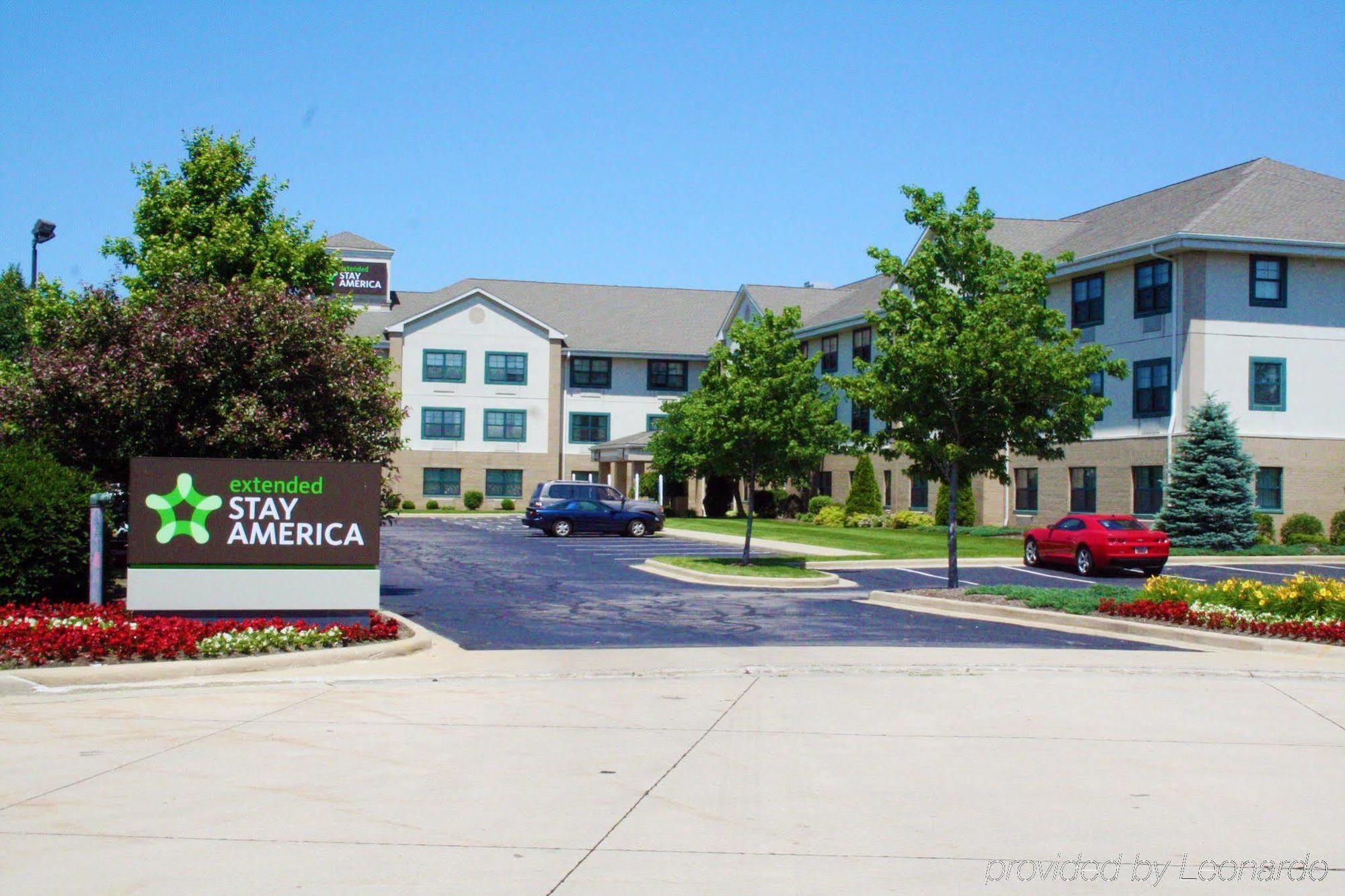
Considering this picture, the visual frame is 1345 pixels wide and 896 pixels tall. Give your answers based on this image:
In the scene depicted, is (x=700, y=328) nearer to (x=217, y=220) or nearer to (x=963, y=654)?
(x=217, y=220)

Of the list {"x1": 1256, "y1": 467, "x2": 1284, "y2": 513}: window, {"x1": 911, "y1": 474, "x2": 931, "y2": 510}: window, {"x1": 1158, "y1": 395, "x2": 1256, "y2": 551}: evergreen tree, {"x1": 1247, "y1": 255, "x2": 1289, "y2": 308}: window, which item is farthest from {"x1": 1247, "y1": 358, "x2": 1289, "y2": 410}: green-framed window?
{"x1": 911, "y1": 474, "x2": 931, "y2": 510}: window

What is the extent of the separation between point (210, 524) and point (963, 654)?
856 cm

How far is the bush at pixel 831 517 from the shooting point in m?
48.9

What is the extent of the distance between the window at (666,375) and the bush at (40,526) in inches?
2040

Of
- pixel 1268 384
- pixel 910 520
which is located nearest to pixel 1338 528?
pixel 1268 384

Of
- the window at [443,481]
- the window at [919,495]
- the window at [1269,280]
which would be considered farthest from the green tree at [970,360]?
the window at [443,481]

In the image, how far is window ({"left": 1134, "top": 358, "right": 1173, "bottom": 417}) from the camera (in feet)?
121

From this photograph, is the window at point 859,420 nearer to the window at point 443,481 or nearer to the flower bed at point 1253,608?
the window at point 443,481

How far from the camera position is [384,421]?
1880 centimetres

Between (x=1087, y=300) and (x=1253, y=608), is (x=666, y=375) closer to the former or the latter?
(x=1087, y=300)

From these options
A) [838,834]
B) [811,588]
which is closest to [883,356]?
[811,588]

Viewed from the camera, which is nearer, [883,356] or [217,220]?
[217,220]

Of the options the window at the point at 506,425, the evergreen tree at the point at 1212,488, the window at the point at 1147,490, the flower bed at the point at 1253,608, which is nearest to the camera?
the flower bed at the point at 1253,608

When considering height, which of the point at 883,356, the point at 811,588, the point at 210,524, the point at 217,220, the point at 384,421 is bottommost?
the point at 811,588
